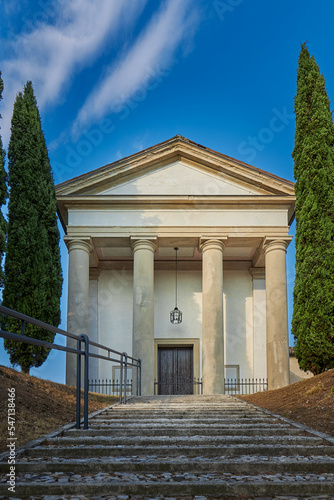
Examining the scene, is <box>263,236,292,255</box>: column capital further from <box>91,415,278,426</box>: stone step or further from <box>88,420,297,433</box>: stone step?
<box>88,420,297,433</box>: stone step

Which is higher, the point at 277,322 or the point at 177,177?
the point at 177,177

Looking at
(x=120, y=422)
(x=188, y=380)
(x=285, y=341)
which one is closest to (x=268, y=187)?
(x=285, y=341)

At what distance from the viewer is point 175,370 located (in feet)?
68.5

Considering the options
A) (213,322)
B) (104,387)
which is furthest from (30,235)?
(104,387)

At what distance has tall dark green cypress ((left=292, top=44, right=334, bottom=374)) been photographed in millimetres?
14875

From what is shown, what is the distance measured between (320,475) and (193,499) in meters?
1.03

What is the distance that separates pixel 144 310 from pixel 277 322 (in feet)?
14.2

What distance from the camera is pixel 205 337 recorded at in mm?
17516

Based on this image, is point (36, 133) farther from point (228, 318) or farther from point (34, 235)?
point (228, 318)

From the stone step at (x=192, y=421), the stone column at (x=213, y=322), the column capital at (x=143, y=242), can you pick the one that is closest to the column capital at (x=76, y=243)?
the column capital at (x=143, y=242)

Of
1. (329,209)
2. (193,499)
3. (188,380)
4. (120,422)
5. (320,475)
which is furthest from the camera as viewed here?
(188,380)

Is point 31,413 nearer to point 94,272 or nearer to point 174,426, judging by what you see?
point 174,426

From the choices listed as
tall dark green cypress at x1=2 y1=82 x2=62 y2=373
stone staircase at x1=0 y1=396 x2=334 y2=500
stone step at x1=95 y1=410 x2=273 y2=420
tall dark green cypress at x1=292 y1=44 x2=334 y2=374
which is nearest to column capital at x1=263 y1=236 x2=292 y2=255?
tall dark green cypress at x1=292 y1=44 x2=334 y2=374

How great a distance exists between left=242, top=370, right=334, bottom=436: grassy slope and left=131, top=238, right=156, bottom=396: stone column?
18.3 feet
